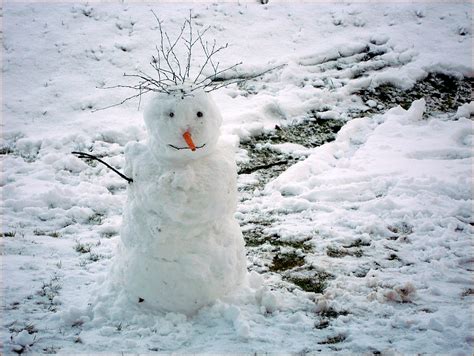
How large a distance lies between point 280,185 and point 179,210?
3.21 metres

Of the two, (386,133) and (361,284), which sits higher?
(386,133)

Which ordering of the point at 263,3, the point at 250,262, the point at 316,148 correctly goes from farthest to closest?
the point at 263,3 → the point at 316,148 → the point at 250,262

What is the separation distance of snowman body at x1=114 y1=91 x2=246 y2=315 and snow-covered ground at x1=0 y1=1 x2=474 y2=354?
0.20m

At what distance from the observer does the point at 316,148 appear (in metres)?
7.67

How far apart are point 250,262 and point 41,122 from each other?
5.35 metres

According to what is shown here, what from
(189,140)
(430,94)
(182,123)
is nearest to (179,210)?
(189,140)

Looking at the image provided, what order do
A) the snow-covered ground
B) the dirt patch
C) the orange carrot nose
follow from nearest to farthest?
the orange carrot nose → the snow-covered ground → the dirt patch

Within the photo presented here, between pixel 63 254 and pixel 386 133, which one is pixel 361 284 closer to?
pixel 63 254

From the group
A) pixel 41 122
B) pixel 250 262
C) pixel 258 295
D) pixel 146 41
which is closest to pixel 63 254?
pixel 250 262

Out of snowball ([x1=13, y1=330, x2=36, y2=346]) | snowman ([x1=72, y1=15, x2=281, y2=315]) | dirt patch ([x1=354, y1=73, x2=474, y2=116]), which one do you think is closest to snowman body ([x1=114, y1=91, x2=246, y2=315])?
snowman ([x1=72, y1=15, x2=281, y2=315])

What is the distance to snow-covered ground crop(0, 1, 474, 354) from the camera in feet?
12.6

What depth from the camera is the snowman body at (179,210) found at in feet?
12.1

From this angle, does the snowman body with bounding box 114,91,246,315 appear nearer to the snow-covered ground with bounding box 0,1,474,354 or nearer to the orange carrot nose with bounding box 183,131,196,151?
the orange carrot nose with bounding box 183,131,196,151

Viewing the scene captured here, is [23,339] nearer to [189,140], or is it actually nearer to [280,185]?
[189,140]
